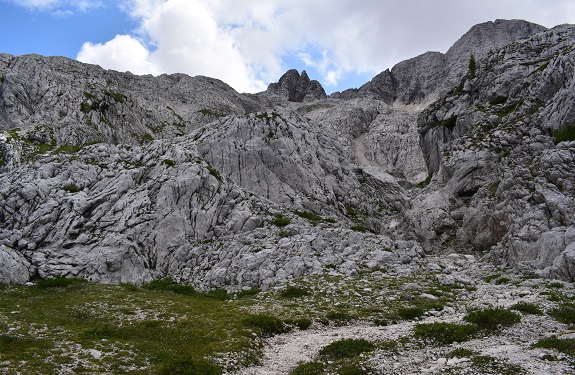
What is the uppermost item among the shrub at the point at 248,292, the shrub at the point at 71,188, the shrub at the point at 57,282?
the shrub at the point at 71,188

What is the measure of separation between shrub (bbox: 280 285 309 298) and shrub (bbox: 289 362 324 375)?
12.1 metres

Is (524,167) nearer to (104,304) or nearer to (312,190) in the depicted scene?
(312,190)

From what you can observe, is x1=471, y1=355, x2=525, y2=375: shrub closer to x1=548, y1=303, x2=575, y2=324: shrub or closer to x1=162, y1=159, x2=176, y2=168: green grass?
x1=548, y1=303, x2=575, y2=324: shrub

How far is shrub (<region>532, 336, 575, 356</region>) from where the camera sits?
1545 centimetres

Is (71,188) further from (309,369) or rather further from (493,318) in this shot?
(493,318)

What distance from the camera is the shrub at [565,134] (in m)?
45.3

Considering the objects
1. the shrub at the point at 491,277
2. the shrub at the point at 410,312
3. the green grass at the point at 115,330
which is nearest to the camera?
the green grass at the point at 115,330

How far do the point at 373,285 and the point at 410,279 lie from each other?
3.80m

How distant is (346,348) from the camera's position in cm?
1914

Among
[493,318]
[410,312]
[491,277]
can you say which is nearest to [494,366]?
[493,318]

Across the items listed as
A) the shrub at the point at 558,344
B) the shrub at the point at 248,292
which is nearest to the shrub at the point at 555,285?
the shrub at the point at 558,344

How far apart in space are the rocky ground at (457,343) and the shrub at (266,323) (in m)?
0.64

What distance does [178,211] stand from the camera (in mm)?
44812

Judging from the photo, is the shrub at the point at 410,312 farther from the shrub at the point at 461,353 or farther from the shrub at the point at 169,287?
the shrub at the point at 169,287
